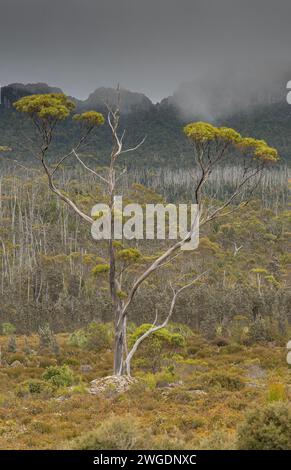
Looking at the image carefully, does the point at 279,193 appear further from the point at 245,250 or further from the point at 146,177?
the point at 245,250

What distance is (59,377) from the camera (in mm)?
14680

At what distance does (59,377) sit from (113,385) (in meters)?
2.47

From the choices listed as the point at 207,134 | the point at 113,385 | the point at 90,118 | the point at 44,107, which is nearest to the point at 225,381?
the point at 113,385

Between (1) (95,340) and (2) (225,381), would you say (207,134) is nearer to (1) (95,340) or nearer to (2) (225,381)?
(2) (225,381)

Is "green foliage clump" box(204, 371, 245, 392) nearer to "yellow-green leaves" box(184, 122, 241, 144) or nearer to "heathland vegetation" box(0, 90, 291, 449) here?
"heathland vegetation" box(0, 90, 291, 449)

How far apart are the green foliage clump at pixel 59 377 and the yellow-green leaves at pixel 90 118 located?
24.4 feet

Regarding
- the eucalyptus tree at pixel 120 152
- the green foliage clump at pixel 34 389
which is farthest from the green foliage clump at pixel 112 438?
the eucalyptus tree at pixel 120 152

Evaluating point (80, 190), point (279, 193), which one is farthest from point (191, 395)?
point (279, 193)

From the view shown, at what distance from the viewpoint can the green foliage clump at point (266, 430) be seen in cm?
607

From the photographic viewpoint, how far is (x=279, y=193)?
286 feet

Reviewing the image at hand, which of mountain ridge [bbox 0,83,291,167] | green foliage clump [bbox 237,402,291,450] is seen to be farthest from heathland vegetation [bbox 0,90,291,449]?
mountain ridge [bbox 0,83,291,167]

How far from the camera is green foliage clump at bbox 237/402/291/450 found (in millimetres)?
6066
